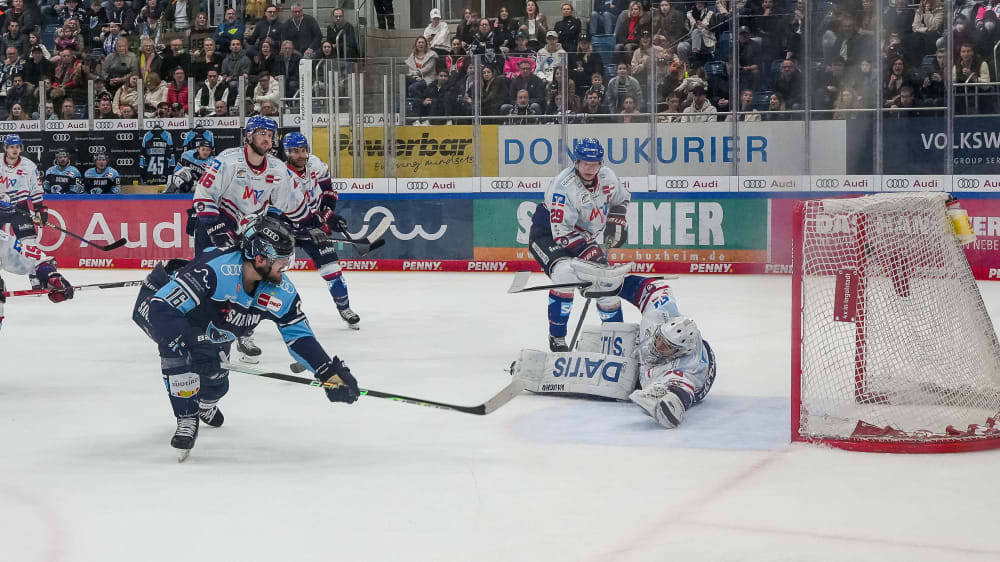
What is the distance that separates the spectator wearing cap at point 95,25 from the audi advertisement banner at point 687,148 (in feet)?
22.9

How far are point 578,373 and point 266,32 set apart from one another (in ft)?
33.2

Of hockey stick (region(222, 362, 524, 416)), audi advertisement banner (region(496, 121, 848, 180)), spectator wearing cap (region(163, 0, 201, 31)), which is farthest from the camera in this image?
spectator wearing cap (region(163, 0, 201, 31))

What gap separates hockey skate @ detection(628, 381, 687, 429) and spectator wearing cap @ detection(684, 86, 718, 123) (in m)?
6.59

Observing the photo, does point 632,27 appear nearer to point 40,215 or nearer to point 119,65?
point 40,215

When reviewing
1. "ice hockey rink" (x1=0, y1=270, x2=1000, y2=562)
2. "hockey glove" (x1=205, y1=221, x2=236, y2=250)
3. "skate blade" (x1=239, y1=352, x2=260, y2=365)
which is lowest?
"skate blade" (x1=239, y1=352, x2=260, y2=365)

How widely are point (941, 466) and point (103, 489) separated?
9.59 feet

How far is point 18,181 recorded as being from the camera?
11.0 meters

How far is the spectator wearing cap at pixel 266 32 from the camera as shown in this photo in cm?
1420

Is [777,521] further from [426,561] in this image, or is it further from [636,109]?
[636,109]

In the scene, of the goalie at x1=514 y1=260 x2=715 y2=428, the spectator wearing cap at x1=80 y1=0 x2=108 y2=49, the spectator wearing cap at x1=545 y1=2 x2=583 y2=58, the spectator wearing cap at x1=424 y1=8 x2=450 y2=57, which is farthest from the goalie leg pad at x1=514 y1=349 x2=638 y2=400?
the spectator wearing cap at x1=80 y1=0 x2=108 y2=49

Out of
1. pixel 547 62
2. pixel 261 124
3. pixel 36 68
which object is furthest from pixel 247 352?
pixel 36 68

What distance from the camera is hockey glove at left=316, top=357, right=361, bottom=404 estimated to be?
13.4ft

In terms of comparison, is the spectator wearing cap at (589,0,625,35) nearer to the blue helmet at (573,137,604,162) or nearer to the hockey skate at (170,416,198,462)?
the blue helmet at (573,137,604,162)

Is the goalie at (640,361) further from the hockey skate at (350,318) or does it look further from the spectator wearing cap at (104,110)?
the spectator wearing cap at (104,110)
